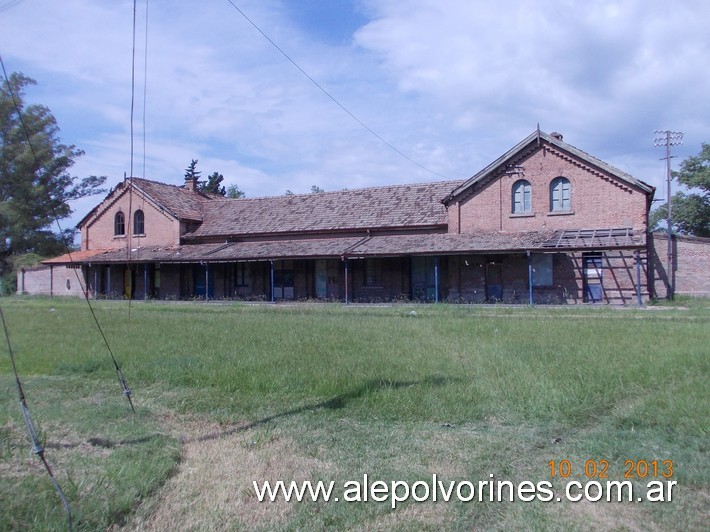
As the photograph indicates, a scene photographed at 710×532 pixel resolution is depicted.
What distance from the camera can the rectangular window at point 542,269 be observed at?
28312 mm

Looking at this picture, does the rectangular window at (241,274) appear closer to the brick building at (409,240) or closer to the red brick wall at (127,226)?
the brick building at (409,240)

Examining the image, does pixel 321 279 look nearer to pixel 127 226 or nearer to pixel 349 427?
pixel 127 226

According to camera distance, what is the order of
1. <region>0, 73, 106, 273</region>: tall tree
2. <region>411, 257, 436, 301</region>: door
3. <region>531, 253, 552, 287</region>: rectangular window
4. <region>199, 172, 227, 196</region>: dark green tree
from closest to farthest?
1. <region>0, 73, 106, 273</region>: tall tree
2. <region>531, 253, 552, 287</region>: rectangular window
3. <region>411, 257, 436, 301</region>: door
4. <region>199, 172, 227, 196</region>: dark green tree

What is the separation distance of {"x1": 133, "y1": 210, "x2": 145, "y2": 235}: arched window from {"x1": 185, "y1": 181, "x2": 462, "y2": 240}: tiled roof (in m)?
3.60

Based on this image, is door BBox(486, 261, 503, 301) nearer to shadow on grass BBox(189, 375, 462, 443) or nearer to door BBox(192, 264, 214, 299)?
door BBox(192, 264, 214, 299)

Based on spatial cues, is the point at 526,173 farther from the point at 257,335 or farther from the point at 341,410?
the point at 341,410

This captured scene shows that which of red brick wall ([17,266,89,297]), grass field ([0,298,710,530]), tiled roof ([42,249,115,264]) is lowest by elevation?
grass field ([0,298,710,530])

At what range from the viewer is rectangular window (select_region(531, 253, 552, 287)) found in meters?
28.3

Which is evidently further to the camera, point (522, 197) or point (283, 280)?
point (283, 280)

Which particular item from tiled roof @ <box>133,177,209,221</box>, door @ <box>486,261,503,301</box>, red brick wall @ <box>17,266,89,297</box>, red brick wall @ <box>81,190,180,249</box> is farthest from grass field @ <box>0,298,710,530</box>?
red brick wall @ <box>17,266,89,297</box>

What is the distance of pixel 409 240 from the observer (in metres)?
31.0

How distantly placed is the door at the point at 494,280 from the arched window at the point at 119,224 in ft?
78.9

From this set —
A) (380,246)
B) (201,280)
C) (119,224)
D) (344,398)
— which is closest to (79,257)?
(119,224)

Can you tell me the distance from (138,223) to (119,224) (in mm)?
1586
